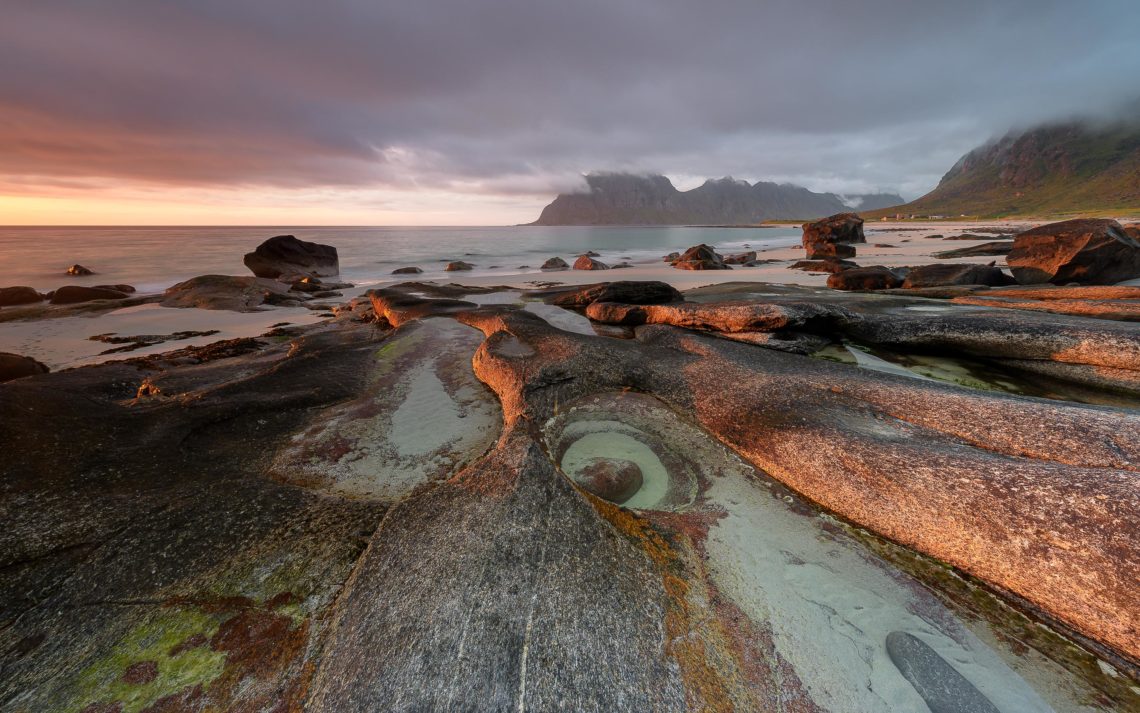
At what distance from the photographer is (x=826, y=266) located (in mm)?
33031

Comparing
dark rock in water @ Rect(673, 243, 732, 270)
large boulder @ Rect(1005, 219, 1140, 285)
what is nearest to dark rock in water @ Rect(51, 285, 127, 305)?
dark rock in water @ Rect(673, 243, 732, 270)

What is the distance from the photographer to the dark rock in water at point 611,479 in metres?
6.19

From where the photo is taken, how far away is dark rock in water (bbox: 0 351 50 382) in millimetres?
11102

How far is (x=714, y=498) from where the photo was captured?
19.9 feet

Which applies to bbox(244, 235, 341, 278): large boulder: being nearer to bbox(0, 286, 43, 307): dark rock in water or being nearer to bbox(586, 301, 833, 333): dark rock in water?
bbox(0, 286, 43, 307): dark rock in water

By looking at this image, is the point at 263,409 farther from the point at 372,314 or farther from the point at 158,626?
the point at 372,314

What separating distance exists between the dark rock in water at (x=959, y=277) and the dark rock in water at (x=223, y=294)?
3503 cm

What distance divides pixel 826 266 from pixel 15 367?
1667 inches

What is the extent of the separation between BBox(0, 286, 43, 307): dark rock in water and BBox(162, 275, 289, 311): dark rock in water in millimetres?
8951

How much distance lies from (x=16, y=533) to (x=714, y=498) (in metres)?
8.50

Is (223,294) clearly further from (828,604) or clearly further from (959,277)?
(959,277)

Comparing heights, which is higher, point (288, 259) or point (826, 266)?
point (288, 259)

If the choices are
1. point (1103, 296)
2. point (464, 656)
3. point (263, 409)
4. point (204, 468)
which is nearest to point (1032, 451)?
point (464, 656)

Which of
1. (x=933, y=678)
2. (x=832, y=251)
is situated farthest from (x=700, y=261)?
(x=933, y=678)
